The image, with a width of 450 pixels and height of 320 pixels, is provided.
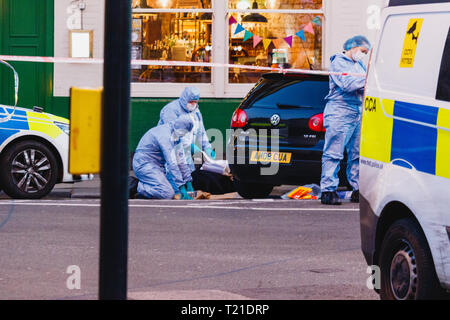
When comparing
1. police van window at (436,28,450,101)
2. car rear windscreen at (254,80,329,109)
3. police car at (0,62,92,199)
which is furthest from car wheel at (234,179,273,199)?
police van window at (436,28,450,101)

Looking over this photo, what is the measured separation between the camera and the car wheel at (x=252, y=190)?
12281 millimetres

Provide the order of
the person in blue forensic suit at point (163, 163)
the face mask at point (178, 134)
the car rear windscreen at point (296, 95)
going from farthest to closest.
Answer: the face mask at point (178, 134), the person in blue forensic suit at point (163, 163), the car rear windscreen at point (296, 95)

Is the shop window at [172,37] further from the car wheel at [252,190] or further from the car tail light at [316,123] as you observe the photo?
the car tail light at [316,123]

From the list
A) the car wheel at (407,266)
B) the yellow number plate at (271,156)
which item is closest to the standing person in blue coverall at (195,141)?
the yellow number plate at (271,156)

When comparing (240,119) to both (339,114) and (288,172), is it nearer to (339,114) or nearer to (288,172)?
(288,172)

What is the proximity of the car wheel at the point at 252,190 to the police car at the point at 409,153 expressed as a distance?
19.7 ft

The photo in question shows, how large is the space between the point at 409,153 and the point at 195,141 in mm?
8649

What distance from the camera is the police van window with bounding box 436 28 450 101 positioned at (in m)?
5.38

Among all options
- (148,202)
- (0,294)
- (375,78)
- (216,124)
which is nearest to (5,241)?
(0,294)

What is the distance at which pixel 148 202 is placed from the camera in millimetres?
11594

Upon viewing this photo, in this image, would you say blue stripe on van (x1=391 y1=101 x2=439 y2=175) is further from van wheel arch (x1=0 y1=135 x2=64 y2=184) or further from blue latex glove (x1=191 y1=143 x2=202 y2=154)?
blue latex glove (x1=191 y1=143 x2=202 y2=154)

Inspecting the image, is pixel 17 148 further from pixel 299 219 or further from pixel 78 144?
pixel 78 144

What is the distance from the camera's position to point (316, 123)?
11.5 m

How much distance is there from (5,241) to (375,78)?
3985 mm
